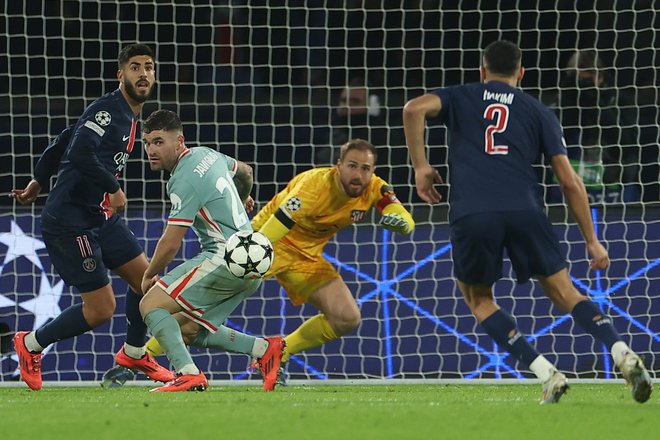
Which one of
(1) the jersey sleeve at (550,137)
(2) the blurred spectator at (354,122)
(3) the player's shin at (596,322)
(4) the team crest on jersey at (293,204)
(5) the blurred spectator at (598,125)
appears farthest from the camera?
(2) the blurred spectator at (354,122)

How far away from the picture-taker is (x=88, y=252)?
7176mm

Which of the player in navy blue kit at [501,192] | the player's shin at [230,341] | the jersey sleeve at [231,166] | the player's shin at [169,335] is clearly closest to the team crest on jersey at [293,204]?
the jersey sleeve at [231,166]

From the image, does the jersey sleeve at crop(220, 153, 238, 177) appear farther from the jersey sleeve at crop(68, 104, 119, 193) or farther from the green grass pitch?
the green grass pitch

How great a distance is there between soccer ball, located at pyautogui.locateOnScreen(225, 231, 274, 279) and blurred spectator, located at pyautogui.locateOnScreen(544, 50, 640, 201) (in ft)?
13.6

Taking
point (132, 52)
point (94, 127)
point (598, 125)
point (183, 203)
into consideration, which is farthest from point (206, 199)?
point (598, 125)

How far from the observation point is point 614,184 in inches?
379

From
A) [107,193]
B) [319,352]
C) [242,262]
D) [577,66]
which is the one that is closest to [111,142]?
[107,193]

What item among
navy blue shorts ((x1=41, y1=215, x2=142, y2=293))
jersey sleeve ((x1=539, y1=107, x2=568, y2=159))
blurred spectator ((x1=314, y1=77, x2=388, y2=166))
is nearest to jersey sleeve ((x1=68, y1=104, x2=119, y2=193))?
navy blue shorts ((x1=41, y1=215, x2=142, y2=293))

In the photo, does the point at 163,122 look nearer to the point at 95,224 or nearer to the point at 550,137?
the point at 95,224

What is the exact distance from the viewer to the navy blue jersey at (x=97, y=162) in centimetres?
703

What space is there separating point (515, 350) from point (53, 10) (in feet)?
25.9

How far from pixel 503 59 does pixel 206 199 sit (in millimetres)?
1800

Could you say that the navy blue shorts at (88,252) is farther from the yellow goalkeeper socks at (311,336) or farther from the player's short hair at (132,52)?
the yellow goalkeeper socks at (311,336)

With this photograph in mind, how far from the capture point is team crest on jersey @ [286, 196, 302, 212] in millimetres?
7508
